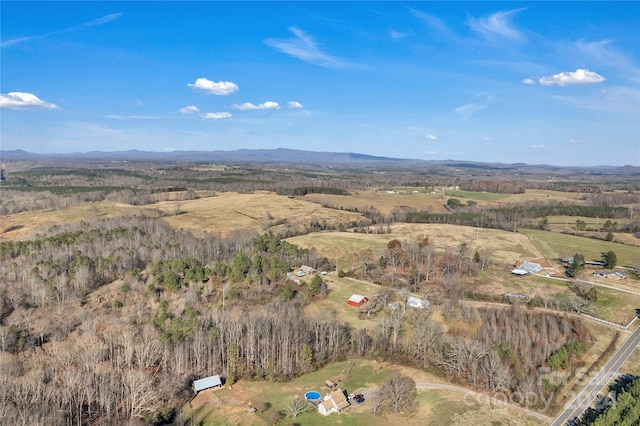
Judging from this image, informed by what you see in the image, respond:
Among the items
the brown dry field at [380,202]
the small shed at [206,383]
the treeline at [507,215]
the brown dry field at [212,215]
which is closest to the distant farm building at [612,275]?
the treeline at [507,215]

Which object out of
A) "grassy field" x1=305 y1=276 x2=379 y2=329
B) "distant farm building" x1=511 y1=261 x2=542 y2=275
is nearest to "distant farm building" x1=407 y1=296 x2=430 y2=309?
"grassy field" x1=305 y1=276 x2=379 y2=329

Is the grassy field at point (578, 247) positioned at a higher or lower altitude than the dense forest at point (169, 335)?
higher

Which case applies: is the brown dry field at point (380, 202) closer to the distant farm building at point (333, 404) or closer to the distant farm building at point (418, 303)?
the distant farm building at point (418, 303)

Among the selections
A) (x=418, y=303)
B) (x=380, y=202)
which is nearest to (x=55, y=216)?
(x=418, y=303)

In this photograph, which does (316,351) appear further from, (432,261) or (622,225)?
(622,225)

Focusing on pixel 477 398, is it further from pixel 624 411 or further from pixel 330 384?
pixel 330 384

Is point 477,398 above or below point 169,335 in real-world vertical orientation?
below
